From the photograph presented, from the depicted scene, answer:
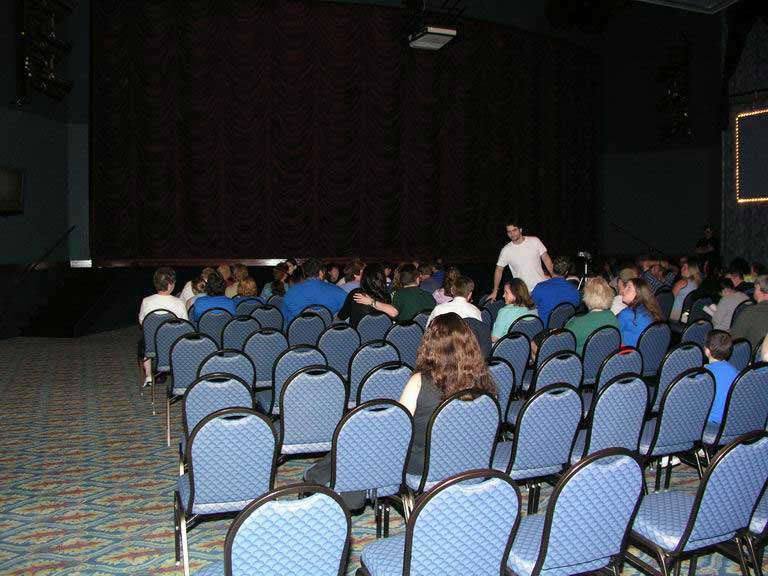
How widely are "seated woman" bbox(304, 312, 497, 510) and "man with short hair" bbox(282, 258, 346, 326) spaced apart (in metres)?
4.34

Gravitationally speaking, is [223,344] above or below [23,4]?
below

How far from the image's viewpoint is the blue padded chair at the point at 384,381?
4.61 metres

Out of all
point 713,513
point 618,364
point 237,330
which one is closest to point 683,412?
point 618,364

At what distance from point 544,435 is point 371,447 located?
3.24 ft

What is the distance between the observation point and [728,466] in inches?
114

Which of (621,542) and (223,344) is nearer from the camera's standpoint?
(621,542)

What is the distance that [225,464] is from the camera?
3.47 m

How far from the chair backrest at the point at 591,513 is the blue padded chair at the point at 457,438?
0.95m

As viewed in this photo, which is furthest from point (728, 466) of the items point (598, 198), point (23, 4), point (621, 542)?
point (598, 198)

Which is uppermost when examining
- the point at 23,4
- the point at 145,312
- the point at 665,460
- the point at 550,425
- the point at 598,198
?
the point at 23,4

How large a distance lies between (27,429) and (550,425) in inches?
194

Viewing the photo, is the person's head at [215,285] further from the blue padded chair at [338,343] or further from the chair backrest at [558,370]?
the chair backrest at [558,370]

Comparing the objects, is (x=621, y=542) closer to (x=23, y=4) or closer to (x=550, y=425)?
(x=550, y=425)

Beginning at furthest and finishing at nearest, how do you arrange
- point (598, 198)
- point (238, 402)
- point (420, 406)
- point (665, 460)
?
point (598, 198) → point (665, 460) → point (238, 402) → point (420, 406)
